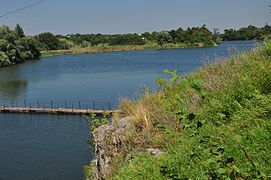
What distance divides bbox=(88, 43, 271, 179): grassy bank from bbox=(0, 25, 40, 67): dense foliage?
283ft

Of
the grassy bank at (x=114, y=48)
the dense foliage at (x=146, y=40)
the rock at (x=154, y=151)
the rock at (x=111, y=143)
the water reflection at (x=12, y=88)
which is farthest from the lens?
the dense foliage at (x=146, y=40)

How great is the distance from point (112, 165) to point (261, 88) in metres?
3.02

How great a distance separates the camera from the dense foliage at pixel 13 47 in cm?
8850

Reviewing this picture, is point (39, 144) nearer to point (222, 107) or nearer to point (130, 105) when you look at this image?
point (130, 105)

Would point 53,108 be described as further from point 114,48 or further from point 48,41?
point 48,41

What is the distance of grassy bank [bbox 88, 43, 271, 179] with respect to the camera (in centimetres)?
379

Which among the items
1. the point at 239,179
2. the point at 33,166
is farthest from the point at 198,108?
the point at 33,166

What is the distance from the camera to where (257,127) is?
4.29m

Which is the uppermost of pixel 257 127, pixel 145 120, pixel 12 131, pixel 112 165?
pixel 257 127

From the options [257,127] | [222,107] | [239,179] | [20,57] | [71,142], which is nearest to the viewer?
[239,179]

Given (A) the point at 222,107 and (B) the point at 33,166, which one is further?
(B) the point at 33,166

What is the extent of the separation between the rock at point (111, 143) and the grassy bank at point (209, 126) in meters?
0.17

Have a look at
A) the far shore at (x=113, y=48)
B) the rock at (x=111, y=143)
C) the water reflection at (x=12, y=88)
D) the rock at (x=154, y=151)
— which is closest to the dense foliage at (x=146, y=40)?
the far shore at (x=113, y=48)

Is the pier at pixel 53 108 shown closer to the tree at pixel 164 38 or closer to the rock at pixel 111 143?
the rock at pixel 111 143
